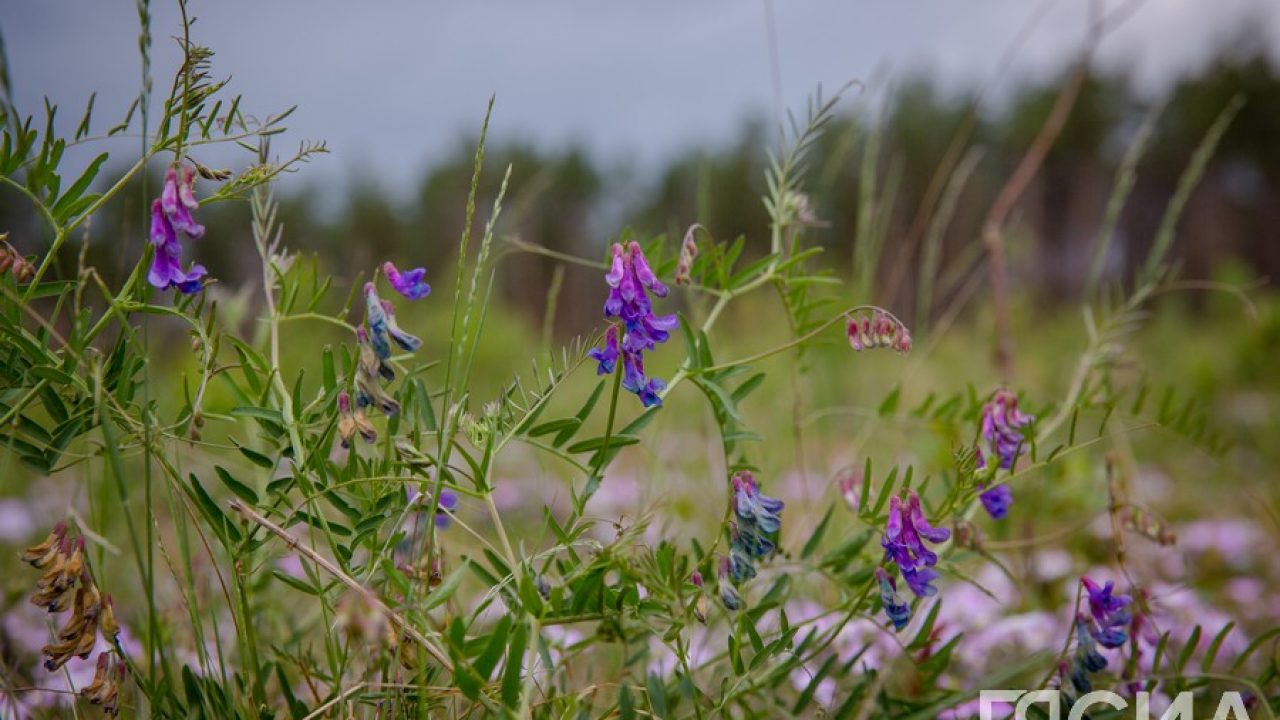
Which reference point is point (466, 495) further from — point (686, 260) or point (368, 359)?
point (686, 260)

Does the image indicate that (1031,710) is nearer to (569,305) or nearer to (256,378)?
(256,378)

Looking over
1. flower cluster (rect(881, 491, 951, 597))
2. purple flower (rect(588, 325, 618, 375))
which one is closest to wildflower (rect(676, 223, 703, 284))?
purple flower (rect(588, 325, 618, 375))

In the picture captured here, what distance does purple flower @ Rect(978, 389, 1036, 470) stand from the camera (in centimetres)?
108

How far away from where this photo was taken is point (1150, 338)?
24.8 feet

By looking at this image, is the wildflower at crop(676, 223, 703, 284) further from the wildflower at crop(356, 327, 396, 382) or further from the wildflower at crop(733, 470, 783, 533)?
the wildflower at crop(356, 327, 396, 382)

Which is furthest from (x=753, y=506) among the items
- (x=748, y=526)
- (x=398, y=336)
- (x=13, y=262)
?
(x=13, y=262)

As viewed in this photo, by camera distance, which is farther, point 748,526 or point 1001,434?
point 1001,434

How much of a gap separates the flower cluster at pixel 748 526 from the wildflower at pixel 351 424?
0.39m

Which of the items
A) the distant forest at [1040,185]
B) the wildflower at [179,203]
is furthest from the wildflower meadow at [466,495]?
the distant forest at [1040,185]

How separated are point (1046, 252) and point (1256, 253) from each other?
4105 mm

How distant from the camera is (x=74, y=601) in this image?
2.89 ft

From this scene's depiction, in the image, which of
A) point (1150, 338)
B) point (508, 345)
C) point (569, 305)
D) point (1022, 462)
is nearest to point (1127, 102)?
point (569, 305)

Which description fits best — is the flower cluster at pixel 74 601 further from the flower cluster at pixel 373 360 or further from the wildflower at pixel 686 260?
the wildflower at pixel 686 260

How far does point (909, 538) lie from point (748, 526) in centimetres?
17
